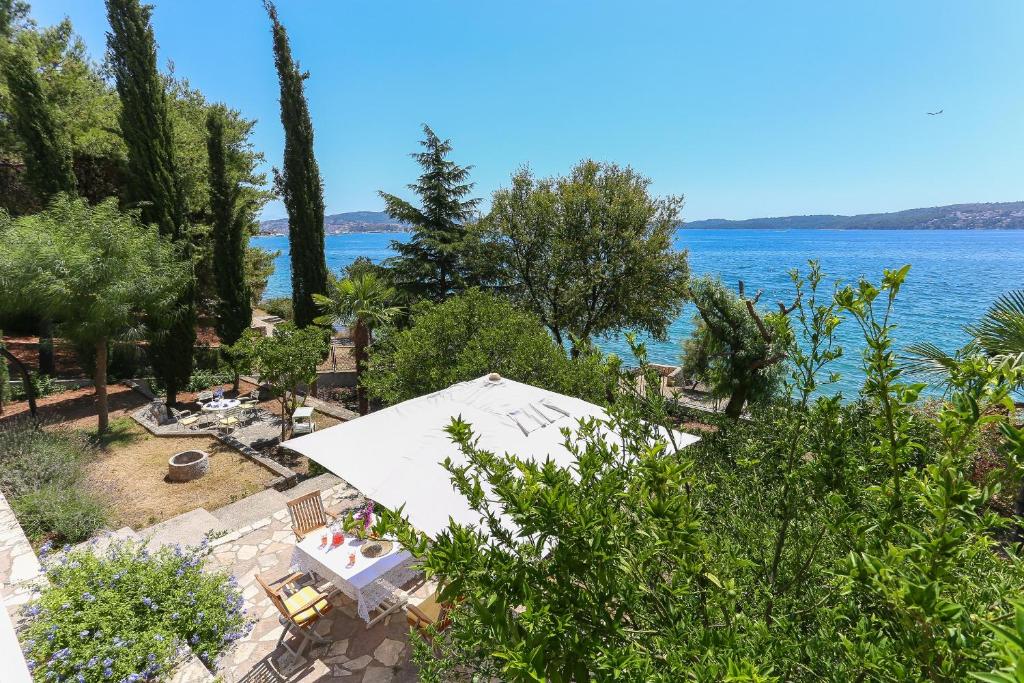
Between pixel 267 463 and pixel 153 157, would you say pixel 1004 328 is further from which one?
pixel 153 157

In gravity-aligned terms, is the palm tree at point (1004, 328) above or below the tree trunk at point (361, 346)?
above

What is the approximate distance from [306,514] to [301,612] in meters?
1.74

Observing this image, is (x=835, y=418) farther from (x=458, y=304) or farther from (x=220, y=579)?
(x=458, y=304)

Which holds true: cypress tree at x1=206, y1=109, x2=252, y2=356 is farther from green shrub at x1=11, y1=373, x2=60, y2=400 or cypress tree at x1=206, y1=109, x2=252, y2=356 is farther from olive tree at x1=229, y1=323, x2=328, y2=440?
olive tree at x1=229, y1=323, x2=328, y2=440

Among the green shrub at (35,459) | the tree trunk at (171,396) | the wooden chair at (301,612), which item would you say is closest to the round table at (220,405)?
the tree trunk at (171,396)

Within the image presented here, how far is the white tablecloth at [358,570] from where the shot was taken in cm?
501

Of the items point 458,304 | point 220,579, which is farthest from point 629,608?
point 458,304

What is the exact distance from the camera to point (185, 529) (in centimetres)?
708

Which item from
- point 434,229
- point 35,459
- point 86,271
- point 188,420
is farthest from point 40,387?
point 434,229

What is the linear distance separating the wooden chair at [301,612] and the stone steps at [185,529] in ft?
8.20

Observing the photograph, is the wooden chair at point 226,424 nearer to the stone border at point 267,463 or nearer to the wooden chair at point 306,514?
the stone border at point 267,463

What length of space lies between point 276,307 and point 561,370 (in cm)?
2961

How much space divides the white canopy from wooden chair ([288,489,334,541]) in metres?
1.84

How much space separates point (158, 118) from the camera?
43.1 feet
